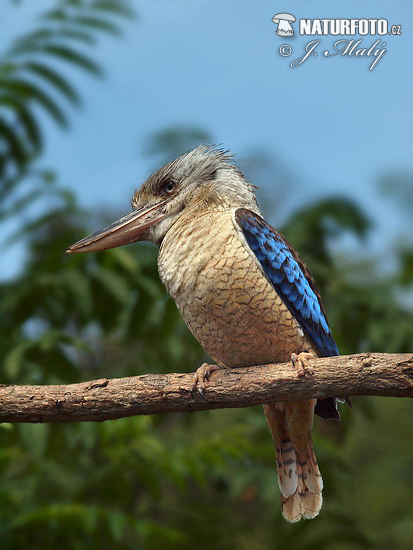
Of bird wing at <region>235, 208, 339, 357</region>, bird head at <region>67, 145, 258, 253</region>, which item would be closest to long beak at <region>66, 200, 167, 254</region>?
bird head at <region>67, 145, 258, 253</region>

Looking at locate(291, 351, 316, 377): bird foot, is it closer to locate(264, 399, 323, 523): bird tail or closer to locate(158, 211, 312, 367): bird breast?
locate(158, 211, 312, 367): bird breast

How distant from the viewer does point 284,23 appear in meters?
4.62

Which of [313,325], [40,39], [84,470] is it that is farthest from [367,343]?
[40,39]

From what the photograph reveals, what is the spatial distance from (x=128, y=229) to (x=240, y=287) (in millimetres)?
707

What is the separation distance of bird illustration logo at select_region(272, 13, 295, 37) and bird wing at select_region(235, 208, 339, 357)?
67.3 inches

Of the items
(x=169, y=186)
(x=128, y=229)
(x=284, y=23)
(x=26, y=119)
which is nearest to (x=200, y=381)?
(x=128, y=229)

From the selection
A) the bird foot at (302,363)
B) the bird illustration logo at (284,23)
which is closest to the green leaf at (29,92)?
the bird illustration logo at (284,23)

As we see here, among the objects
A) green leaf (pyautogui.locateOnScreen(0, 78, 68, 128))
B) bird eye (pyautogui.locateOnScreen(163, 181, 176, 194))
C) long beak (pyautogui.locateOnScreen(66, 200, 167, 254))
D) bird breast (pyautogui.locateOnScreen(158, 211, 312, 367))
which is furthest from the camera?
green leaf (pyautogui.locateOnScreen(0, 78, 68, 128))

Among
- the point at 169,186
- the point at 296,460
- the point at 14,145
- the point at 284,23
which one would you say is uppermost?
the point at 14,145

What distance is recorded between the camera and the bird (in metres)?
3.18

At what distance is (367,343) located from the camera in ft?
16.8

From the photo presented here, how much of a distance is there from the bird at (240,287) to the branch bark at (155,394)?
0.08 meters

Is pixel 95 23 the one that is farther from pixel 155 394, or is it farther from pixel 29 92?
pixel 155 394

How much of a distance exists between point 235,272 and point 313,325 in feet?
1.44
